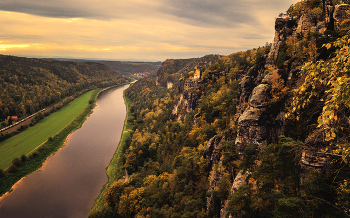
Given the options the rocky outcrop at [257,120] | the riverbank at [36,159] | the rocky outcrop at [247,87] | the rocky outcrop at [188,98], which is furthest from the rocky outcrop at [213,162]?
the riverbank at [36,159]

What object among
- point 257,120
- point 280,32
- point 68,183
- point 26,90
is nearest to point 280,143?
point 257,120

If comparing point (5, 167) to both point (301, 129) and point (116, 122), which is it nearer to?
point (116, 122)

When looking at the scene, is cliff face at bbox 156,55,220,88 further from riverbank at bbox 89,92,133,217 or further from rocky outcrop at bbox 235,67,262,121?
rocky outcrop at bbox 235,67,262,121

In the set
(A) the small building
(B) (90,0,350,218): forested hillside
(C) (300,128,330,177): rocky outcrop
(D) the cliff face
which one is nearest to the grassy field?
(B) (90,0,350,218): forested hillside

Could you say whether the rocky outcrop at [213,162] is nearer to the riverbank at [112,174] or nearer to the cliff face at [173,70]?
the riverbank at [112,174]

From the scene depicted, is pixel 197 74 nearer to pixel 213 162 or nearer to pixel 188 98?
pixel 188 98

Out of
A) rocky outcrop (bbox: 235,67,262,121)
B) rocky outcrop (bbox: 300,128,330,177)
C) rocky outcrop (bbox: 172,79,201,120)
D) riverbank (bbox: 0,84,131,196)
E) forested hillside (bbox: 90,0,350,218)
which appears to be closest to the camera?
forested hillside (bbox: 90,0,350,218)

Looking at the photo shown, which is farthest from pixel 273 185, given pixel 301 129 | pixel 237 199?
pixel 301 129
